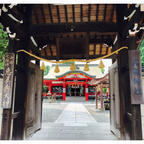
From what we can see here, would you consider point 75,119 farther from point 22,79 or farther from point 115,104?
point 22,79

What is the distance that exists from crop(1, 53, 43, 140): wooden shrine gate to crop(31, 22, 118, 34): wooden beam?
1080mm

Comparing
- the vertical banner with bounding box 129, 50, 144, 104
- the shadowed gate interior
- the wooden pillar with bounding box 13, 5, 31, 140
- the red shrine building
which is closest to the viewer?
the vertical banner with bounding box 129, 50, 144, 104

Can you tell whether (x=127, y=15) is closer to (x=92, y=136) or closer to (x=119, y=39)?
(x=119, y=39)

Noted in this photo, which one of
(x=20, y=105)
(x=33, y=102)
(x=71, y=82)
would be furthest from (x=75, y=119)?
(x=71, y=82)

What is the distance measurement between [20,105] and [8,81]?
2.44 ft

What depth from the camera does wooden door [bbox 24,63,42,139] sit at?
3544 millimetres

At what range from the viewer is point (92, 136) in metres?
3.73

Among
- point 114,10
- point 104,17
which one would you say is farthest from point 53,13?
point 114,10

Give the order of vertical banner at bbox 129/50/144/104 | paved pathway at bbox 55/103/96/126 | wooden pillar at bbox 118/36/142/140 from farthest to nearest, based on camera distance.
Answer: paved pathway at bbox 55/103/96/126 → wooden pillar at bbox 118/36/142/140 → vertical banner at bbox 129/50/144/104

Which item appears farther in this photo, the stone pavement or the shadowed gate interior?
the stone pavement

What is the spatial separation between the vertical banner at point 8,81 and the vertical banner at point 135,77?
2578 millimetres

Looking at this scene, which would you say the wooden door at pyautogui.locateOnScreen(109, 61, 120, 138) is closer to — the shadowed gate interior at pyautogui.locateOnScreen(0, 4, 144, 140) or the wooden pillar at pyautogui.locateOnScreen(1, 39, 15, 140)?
the shadowed gate interior at pyautogui.locateOnScreen(0, 4, 144, 140)

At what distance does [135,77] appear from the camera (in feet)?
9.10

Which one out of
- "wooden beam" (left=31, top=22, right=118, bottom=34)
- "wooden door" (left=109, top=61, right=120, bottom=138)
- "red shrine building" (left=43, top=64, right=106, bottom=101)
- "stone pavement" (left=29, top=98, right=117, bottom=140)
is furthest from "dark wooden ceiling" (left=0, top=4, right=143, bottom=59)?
"red shrine building" (left=43, top=64, right=106, bottom=101)
